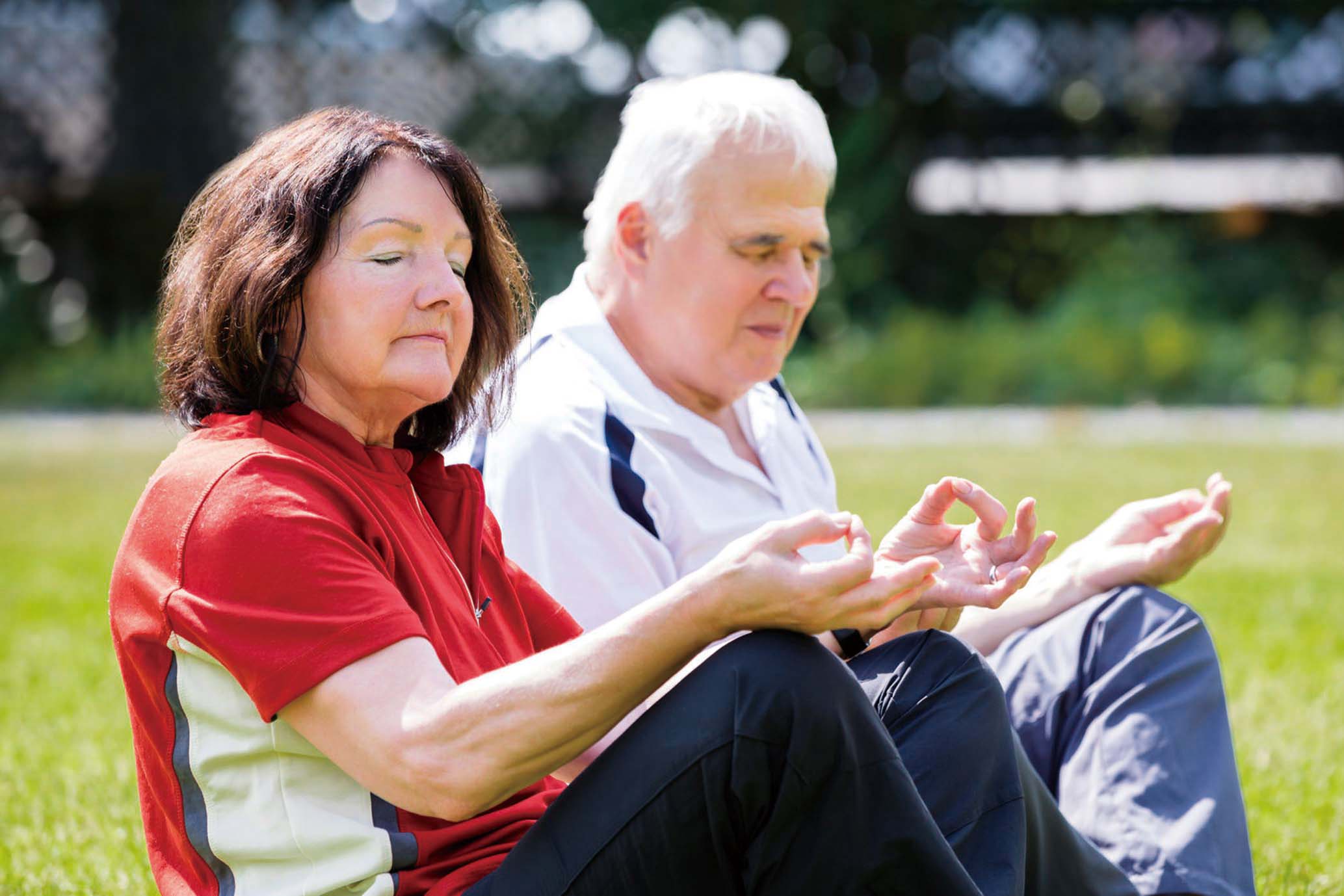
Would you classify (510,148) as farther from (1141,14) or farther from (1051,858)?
(1051,858)

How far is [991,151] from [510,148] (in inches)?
189

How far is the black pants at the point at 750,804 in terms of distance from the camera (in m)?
1.70

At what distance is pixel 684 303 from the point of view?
2959mm

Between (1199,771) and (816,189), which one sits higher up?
(816,189)

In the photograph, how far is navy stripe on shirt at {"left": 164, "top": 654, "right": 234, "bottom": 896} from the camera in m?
1.70

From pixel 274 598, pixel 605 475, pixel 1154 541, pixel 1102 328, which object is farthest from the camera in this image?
pixel 1102 328

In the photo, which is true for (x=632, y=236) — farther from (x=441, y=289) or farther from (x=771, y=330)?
(x=441, y=289)

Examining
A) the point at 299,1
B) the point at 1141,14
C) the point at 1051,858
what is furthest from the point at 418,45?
the point at 1051,858

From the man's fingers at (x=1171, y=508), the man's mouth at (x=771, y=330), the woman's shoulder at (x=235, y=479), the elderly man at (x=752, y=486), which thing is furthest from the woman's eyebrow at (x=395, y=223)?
the man's fingers at (x=1171, y=508)

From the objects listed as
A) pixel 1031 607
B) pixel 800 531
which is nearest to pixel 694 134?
pixel 1031 607

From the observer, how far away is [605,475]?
2.64 metres

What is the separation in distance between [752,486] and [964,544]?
699 mm

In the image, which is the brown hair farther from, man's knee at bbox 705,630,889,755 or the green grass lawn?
the green grass lawn

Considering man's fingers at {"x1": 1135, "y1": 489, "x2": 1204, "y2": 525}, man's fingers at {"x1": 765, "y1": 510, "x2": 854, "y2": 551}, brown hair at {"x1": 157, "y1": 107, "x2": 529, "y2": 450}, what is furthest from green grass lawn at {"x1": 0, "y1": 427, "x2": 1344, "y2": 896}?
man's fingers at {"x1": 765, "y1": 510, "x2": 854, "y2": 551}
